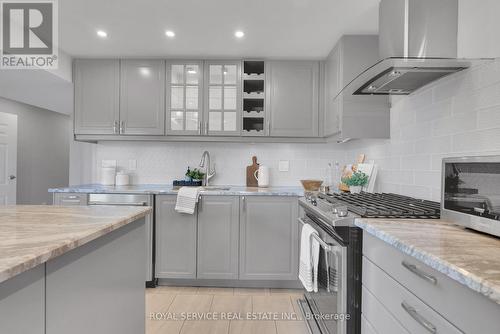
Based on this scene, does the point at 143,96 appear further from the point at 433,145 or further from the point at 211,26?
the point at 433,145

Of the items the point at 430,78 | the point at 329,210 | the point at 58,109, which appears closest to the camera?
the point at 329,210

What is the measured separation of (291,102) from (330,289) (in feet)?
6.34

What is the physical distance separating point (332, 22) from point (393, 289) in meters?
1.99

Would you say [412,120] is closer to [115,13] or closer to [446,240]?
[446,240]

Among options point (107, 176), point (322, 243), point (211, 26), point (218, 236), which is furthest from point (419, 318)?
point (107, 176)

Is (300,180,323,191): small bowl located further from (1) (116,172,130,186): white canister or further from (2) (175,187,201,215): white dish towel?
(1) (116,172,130,186): white canister

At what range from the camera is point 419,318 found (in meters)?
0.91

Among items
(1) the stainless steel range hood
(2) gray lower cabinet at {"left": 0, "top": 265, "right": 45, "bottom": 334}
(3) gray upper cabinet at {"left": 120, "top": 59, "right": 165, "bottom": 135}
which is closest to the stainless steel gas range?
(1) the stainless steel range hood

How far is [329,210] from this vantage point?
5.32 ft

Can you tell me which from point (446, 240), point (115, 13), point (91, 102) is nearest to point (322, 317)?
point (446, 240)

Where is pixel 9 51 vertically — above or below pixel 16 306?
above

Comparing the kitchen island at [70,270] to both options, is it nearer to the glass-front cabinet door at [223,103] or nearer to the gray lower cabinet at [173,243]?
the gray lower cabinet at [173,243]

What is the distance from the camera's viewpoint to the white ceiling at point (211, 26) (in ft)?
7.01

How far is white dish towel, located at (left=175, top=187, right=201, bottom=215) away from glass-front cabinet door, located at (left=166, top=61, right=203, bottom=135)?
2.13 feet
